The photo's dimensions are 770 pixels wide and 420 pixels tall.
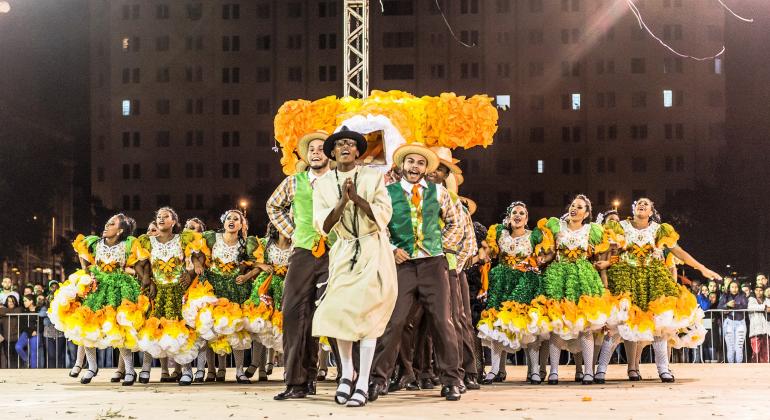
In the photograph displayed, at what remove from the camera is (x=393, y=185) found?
9.57 m

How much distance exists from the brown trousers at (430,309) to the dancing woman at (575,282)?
251 cm

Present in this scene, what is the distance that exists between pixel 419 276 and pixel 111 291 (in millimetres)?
3841

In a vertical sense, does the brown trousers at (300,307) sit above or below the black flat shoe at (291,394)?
above

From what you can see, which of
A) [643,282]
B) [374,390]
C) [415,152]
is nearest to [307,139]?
[415,152]

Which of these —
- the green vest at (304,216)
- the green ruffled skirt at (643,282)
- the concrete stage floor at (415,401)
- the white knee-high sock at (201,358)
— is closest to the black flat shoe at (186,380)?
the concrete stage floor at (415,401)

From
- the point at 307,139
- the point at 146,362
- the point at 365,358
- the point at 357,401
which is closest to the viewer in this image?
the point at 357,401

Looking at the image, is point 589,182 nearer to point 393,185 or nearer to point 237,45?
point 237,45

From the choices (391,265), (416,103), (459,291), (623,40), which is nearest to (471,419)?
(391,265)

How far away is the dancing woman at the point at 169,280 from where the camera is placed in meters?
12.1

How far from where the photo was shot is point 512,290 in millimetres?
12188

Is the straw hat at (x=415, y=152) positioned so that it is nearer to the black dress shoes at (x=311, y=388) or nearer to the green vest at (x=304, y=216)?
the green vest at (x=304, y=216)

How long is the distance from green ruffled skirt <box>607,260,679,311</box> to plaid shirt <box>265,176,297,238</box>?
357cm

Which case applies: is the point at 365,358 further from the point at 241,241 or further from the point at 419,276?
the point at 241,241

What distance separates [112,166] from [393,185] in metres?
58.4
